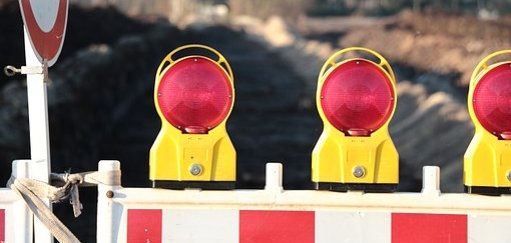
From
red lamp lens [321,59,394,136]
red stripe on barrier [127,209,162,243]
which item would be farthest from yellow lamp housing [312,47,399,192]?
red stripe on barrier [127,209,162,243]

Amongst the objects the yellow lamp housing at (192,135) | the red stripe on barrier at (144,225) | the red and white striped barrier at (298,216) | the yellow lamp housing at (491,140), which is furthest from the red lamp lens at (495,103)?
the red stripe on barrier at (144,225)

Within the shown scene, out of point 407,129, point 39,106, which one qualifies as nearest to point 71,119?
point 407,129

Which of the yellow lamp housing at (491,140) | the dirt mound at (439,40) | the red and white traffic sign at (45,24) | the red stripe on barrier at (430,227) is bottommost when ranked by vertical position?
the red stripe on barrier at (430,227)

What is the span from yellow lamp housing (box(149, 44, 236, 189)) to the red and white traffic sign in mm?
325

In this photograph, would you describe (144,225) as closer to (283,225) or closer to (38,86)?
(283,225)

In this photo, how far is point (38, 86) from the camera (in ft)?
10.3

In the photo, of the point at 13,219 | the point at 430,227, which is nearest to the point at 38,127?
the point at 13,219

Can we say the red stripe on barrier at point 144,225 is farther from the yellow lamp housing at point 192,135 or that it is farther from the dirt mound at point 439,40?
the dirt mound at point 439,40

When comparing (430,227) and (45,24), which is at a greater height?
(45,24)

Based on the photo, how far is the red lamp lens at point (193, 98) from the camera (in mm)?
3016

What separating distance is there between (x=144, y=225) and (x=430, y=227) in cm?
61

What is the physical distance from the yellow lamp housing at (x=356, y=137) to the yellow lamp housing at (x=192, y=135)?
207 millimetres

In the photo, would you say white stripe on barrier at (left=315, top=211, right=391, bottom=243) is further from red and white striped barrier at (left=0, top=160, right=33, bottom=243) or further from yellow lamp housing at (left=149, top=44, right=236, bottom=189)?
red and white striped barrier at (left=0, top=160, right=33, bottom=243)

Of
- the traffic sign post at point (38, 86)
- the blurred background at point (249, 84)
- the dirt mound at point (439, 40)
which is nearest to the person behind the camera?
the traffic sign post at point (38, 86)
